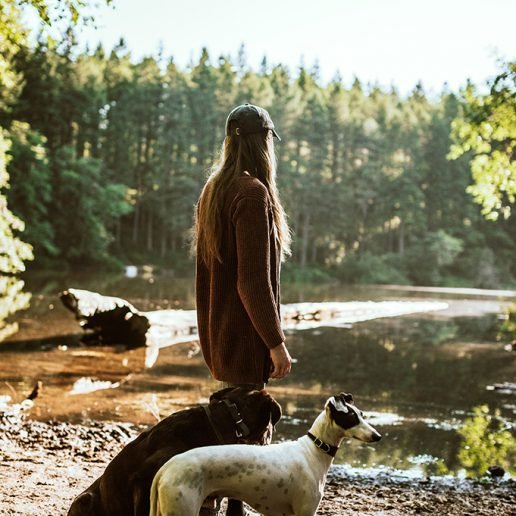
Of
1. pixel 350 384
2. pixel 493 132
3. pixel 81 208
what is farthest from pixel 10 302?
pixel 81 208

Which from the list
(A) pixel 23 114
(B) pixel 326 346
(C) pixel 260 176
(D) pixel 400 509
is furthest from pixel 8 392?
(A) pixel 23 114

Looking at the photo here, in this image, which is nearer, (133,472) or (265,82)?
(133,472)

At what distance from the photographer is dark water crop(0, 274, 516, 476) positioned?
8016mm

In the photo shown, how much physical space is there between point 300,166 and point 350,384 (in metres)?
56.5

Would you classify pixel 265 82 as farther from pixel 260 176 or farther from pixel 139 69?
pixel 260 176

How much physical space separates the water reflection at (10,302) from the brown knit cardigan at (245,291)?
1140 cm

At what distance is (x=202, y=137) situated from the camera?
212 feet

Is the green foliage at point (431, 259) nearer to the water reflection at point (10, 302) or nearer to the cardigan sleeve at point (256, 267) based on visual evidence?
the water reflection at point (10, 302)

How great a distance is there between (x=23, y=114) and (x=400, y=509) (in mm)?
51796

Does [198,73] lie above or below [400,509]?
above

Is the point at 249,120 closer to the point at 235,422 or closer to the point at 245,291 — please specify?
the point at 245,291

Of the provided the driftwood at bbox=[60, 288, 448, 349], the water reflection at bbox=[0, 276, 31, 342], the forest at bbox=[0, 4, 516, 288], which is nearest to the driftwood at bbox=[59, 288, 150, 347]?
the driftwood at bbox=[60, 288, 448, 349]

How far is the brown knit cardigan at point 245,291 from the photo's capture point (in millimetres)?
3627

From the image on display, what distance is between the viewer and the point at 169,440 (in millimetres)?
3502
